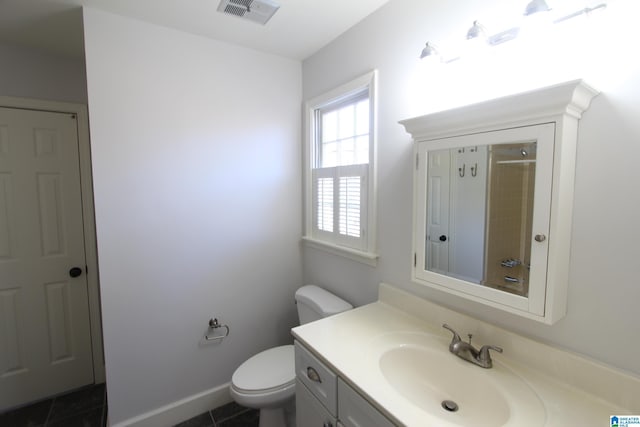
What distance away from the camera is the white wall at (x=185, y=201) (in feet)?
5.46

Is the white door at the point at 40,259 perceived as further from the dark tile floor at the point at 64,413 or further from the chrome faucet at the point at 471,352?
the chrome faucet at the point at 471,352

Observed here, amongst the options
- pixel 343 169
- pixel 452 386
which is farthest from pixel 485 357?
pixel 343 169

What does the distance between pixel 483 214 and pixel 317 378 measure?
2.99 ft

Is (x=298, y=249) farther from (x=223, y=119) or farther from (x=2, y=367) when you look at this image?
(x=2, y=367)

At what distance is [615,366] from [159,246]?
2084 mm

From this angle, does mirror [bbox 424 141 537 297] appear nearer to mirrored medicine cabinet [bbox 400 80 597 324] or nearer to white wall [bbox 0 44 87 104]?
mirrored medicine cabinet [bbox 400 80 597 324]

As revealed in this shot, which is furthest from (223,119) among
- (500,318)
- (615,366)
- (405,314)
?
(615,366)

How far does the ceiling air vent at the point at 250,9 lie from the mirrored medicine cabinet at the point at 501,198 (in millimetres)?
977

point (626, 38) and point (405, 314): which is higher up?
point (626, 38)

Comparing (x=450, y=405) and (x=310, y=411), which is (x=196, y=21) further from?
(x=450, y=405)

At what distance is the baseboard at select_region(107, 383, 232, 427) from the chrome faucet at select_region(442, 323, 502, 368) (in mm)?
1657

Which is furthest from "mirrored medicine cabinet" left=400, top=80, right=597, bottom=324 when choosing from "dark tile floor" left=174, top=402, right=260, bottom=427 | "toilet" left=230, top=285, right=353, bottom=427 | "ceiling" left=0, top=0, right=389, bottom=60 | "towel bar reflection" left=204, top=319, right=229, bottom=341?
"dark tile floor" left=174, top=402, right=260, bottom=427

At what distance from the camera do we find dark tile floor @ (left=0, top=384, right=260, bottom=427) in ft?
6.29

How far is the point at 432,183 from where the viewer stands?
1233 millimetres
